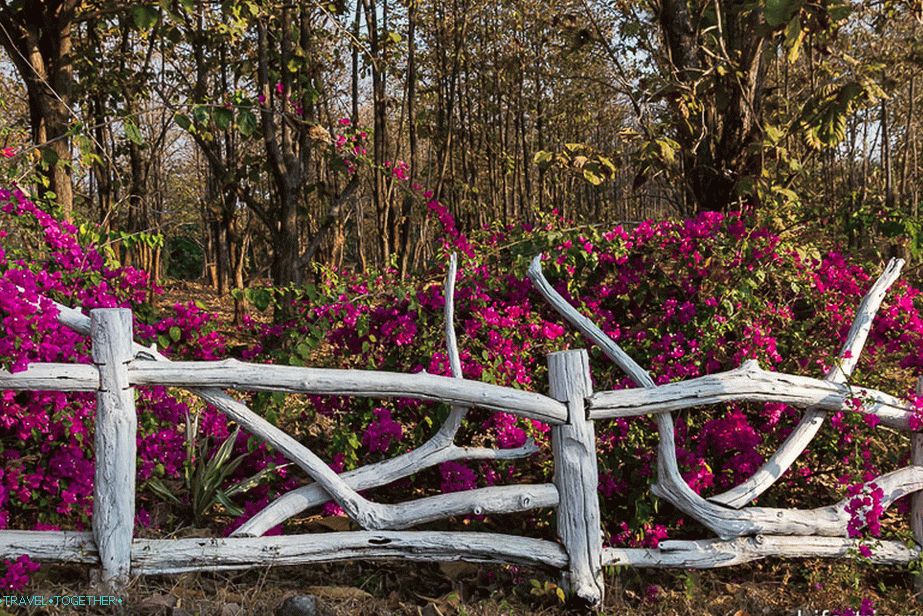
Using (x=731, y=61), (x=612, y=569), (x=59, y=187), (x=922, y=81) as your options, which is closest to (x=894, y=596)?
(x=612, y=569)

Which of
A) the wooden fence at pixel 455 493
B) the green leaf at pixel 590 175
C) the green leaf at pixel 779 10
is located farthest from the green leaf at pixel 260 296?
the green leaf at pixel 779 10

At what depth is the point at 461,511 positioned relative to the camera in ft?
10.5

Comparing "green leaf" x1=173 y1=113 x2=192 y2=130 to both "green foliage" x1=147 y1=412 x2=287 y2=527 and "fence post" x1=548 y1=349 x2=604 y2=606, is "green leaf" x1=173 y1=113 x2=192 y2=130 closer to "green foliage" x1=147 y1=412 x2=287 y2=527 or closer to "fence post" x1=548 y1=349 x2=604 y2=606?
"green foliage" x1=147 y1=412 x2=287 y2=527

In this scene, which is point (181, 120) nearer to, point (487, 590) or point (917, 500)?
point (487, 590)

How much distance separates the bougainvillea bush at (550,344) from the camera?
12.5ft

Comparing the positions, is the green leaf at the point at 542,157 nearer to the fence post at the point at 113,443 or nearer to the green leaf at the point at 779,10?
the green leaf at the point at 779,10

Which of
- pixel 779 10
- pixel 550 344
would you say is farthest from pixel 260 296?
pixel 779 10

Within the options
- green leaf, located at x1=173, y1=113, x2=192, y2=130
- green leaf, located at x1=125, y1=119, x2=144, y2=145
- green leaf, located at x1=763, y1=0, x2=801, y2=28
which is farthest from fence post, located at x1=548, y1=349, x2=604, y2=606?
green leaf, located at x1=173, y1=113, x2=192, y2=130

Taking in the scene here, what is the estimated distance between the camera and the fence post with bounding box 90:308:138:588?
2.91 m

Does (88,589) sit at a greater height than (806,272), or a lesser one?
lesser

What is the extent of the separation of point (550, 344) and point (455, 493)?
1.16m

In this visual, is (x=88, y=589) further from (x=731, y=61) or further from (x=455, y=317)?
(x=731, y=61)

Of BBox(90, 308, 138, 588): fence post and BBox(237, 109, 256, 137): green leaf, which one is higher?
BBox(237, 109, 256, 137): green leaf

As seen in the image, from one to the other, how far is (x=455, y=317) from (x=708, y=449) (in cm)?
146
